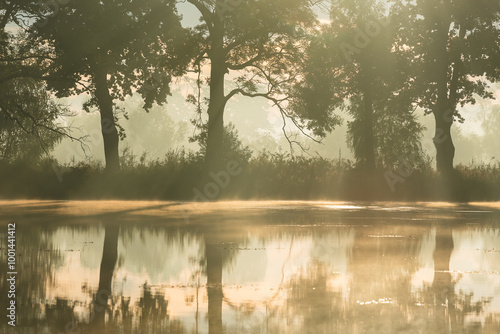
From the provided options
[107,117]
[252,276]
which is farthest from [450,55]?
[252,276]

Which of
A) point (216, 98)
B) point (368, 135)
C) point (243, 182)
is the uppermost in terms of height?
point (216, 98)

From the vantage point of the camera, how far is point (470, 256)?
13461 mm

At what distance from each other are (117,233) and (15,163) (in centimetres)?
2134

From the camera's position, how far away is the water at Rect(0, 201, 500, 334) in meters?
7.78

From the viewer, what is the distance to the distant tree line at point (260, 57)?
3506 centimetres

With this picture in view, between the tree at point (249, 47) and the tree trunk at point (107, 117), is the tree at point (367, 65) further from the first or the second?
the tree trunk at point (107, 117)

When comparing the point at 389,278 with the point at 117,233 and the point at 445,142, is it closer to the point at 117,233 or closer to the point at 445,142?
the point at 117,233
